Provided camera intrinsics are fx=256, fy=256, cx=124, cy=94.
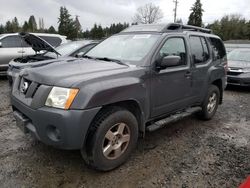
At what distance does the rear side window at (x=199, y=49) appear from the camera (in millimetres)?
4684

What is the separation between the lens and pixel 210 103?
218 inches

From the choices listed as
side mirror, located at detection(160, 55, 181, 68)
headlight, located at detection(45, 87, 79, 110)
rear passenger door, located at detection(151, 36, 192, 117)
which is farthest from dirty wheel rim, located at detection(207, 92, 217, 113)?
headlight, located at detection(45, 87, 79, 110)

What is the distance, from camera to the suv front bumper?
2752mm

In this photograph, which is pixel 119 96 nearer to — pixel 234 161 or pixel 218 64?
pixel 234 161

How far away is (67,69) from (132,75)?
84 centimetres

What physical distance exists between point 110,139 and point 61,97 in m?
0.84

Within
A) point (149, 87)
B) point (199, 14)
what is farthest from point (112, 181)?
point (199, 14)

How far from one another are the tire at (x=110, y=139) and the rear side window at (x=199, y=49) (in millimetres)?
2019

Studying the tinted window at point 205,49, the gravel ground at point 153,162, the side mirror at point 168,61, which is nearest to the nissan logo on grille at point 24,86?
the gravel ground at point 153,162

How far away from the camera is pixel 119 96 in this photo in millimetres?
3158

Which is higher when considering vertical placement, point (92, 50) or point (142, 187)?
point (92, 50)

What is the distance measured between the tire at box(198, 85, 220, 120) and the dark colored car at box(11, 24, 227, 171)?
1.34ft

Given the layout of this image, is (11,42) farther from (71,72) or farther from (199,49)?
(71,72)

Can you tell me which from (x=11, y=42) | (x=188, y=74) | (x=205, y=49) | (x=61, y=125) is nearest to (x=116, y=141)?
(x=61, y=125)
